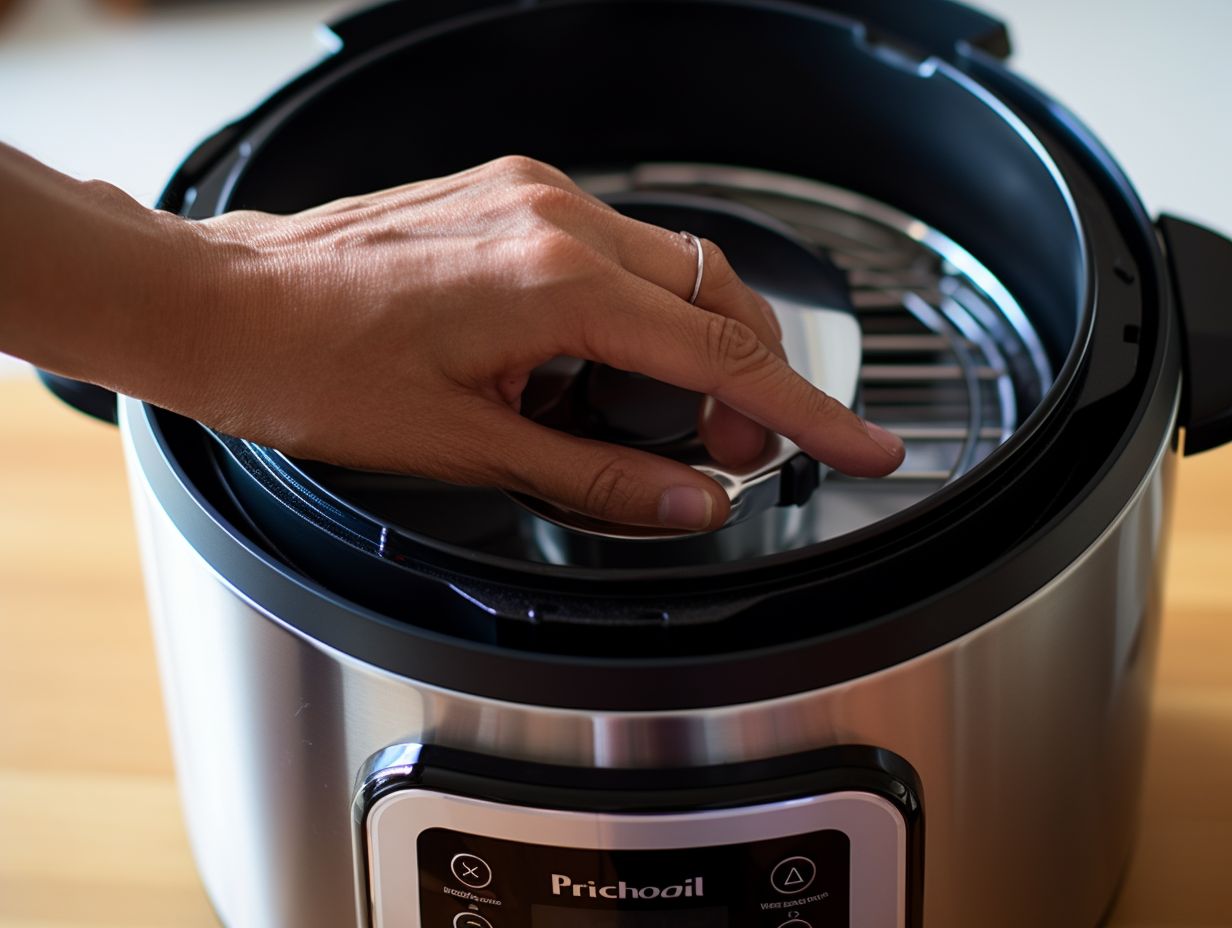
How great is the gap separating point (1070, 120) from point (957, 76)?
2.4 inches

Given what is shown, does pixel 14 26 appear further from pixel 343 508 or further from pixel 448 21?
pixel 343 508

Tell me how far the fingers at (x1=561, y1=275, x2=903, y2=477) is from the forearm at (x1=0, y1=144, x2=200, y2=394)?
141 mm

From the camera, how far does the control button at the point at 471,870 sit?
497 mm

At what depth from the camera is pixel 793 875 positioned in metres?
0.49

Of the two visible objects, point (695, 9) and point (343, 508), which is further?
point (695, 9)

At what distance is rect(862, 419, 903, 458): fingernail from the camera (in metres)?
0.59

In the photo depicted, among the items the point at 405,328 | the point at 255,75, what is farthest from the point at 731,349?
the point at 255,75

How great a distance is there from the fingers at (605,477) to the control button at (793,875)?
14 centimetres

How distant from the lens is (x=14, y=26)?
1624 millimetres

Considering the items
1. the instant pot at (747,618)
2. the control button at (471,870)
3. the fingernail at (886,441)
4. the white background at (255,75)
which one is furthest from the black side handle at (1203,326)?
the white background at (255,75)

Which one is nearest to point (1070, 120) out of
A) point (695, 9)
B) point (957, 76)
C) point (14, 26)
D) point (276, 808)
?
point (957, 76)

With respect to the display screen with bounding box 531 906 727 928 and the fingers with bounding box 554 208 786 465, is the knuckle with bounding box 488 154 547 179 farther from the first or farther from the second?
the display screen with bounding box 531 906 727 928

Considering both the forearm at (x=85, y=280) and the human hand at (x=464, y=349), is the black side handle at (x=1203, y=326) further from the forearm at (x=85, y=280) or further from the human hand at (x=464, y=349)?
the forearm at (x=85, y=280)

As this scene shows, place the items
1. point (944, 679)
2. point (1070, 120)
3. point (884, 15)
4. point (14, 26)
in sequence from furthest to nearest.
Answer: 1. point (14, 26)
2. point (884, 15)
3. point (1070, 120)
4. point (944, 679)
